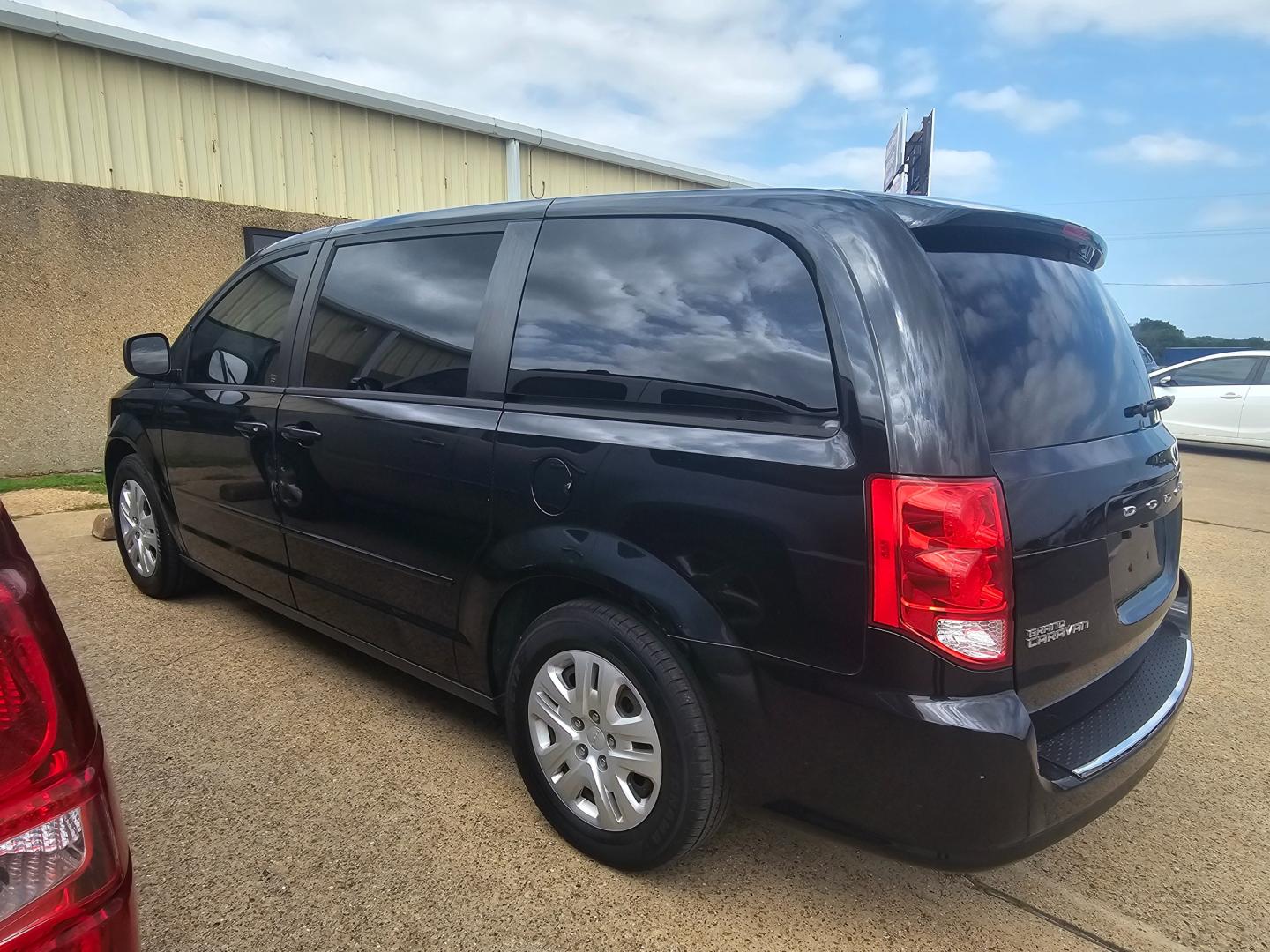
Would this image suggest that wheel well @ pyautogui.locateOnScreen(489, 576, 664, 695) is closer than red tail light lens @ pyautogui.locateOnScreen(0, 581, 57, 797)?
No

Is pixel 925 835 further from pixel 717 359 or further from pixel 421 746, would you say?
pixel 421 746

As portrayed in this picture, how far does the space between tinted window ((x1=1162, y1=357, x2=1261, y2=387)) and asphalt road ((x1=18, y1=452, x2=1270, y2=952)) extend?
34.0 feet

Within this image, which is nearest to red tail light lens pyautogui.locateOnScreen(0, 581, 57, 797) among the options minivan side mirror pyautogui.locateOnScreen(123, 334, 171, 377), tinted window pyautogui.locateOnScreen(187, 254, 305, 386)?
tinted window pyautogui.locateOnScreen(187, 254, 305, 386)

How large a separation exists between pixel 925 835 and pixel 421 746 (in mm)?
1737

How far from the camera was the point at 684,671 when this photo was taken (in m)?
1.92

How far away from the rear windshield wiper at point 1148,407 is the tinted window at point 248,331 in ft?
9.52

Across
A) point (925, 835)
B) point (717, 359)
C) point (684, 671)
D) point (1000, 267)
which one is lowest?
point (925, 835)

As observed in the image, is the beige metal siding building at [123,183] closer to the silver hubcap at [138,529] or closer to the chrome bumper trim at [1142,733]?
the silver hubcap at [138,529]

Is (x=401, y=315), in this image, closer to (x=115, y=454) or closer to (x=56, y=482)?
(x=115, y=454)

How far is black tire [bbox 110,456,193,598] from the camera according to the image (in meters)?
3.92

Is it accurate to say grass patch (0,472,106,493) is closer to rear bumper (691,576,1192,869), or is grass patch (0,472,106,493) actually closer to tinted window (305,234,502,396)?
tinted window (305,234,502,396)

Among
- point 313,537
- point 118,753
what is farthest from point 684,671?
point 118,753

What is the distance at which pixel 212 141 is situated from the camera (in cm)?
725

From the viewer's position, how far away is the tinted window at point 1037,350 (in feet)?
5.80
